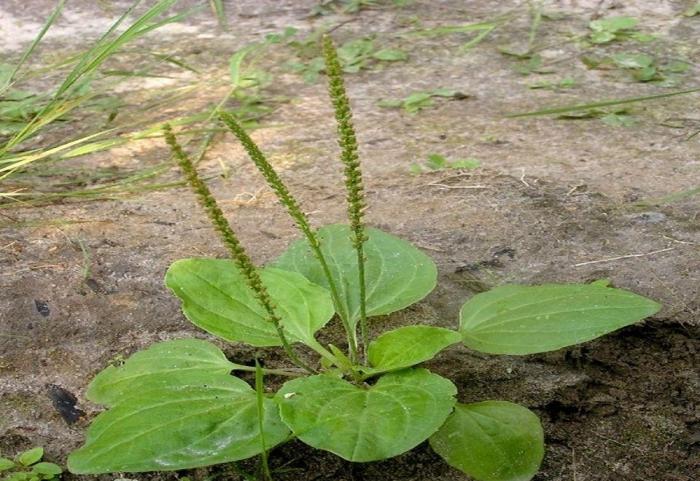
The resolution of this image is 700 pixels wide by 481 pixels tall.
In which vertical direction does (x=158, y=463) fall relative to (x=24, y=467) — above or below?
above

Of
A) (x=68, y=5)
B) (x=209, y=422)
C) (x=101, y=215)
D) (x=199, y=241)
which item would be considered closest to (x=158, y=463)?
(x=209, y=422)

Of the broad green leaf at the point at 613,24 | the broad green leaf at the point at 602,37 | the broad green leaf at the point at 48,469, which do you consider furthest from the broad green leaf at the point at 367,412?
the broad green leaf at the point at 613,24

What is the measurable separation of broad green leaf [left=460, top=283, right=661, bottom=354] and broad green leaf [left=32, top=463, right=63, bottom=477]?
0.79 meters

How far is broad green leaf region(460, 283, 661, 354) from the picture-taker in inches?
69.4

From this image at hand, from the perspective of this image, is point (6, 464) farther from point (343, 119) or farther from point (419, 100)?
point (419, 100)

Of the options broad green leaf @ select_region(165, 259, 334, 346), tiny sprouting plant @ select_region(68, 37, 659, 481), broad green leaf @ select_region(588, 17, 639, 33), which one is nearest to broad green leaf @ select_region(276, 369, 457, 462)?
tiny sprouting plant @ select_region(68, 37, 659, 481)

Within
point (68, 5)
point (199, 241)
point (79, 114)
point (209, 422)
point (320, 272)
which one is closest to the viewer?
point (209, 422)

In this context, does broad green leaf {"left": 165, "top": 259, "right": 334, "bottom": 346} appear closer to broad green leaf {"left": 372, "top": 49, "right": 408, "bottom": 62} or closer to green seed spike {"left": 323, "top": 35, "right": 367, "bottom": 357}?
green seed spike {"left": 323, "top": 35, "right": 367, "bottom": 357}

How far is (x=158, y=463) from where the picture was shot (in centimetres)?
152

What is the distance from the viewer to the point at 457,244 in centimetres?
245

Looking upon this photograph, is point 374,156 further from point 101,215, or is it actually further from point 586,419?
point 586,419

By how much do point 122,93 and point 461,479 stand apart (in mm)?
2466

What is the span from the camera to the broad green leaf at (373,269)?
2.04 meters

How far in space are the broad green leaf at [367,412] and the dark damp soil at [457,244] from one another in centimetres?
17
